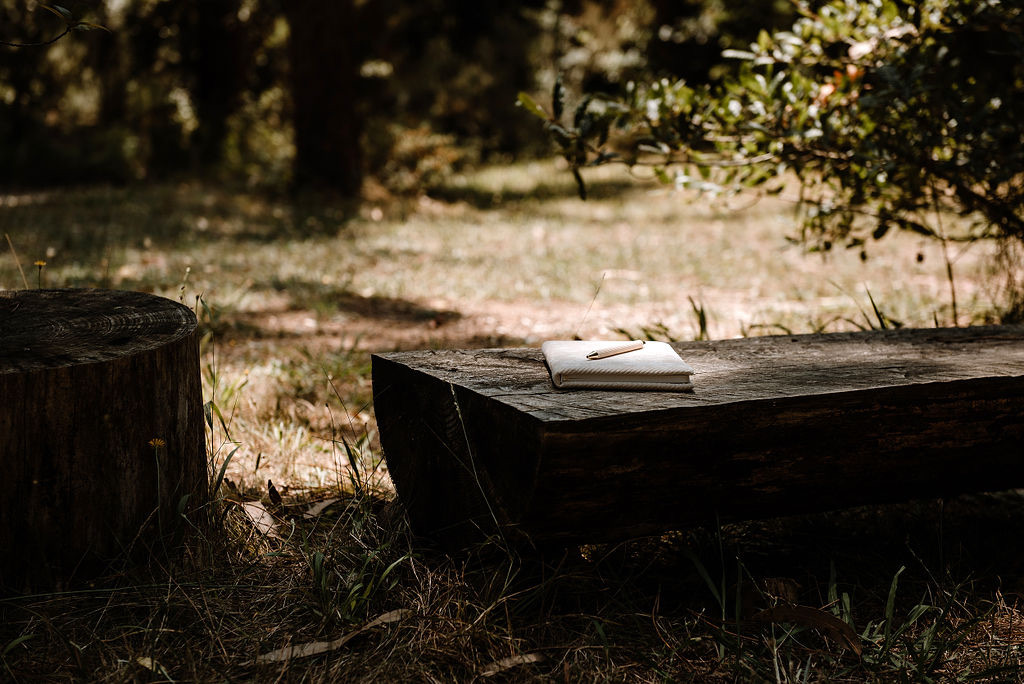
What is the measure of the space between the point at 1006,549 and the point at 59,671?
7.98 feet

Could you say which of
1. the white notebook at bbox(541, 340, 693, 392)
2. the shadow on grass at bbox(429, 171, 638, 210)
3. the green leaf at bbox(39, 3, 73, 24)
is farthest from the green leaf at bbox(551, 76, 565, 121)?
the shadow on grass at bbox(429, 171, 638, 210)

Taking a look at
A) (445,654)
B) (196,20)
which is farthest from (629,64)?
(445,654)

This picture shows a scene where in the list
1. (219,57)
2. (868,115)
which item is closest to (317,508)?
(868,115)

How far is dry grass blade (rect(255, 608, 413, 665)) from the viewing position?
180 centimetres

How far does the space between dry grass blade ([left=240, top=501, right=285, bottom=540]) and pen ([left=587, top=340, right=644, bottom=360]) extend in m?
1.00

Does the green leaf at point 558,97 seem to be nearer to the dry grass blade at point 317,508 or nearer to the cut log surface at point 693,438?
the cut log surface at point 693,438

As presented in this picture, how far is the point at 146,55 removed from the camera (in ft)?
47.9

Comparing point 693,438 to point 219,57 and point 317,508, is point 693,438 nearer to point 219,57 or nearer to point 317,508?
point 317,508

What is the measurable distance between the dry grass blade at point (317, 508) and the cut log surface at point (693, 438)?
0.28 metres

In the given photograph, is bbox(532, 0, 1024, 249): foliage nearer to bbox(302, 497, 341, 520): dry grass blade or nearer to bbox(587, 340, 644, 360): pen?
→ bbox(587, 340, 644, 360): pen

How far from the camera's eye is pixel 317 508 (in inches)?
98.6

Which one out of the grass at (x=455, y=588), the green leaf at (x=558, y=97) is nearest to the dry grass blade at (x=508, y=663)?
the grass at (x=455, y=588)

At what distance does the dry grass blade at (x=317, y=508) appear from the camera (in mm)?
2457

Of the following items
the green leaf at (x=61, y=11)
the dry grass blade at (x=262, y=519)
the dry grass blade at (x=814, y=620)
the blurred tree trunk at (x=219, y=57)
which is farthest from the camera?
the blurred tree trunk at (x=219, y=57)
